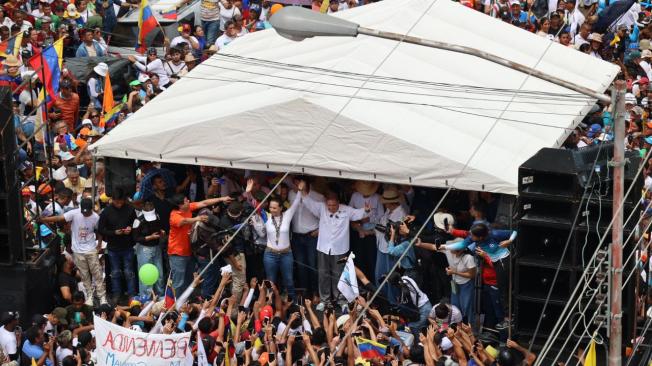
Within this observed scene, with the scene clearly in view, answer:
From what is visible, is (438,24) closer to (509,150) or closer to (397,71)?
(397,71)

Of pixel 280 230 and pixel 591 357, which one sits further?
pixel 280 230

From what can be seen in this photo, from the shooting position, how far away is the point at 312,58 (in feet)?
73.7

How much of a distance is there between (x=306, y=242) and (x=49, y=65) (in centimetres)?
587

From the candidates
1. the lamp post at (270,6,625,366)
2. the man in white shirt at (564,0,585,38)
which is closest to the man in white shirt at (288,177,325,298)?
the lamp post at (270,6,625,366)

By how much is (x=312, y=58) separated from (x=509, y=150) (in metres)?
3.53

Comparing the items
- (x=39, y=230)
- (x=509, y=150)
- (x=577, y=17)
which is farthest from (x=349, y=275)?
(x=577, y=17)

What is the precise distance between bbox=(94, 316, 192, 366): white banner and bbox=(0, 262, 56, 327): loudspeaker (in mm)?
2734

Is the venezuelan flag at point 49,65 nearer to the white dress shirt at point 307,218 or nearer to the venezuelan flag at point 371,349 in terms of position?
the white dress shirt at point 307,218

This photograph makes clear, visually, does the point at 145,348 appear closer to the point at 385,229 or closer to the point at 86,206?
the point at 86,206

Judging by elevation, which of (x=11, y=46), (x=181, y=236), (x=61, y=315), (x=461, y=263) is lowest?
(x=61, y=315)

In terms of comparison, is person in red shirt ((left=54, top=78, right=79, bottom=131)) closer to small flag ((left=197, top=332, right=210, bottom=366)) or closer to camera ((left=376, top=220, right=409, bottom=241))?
camera ((left=376, top=220, right=409, bottom=241))

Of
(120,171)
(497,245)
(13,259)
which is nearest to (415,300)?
(497,245)

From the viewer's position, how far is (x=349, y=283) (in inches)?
759

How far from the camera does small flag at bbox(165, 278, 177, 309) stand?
1952 cm
